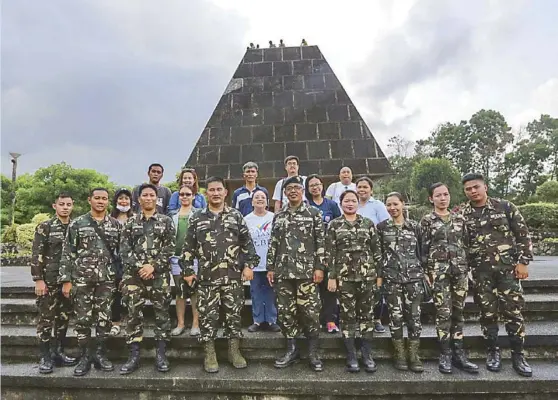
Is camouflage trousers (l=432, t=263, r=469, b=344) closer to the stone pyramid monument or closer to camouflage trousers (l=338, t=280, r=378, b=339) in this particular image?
camouflage trousers (l=338, t=280, r=378, b=339)

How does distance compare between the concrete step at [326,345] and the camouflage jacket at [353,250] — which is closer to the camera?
the camouflage jacket at [353,250]

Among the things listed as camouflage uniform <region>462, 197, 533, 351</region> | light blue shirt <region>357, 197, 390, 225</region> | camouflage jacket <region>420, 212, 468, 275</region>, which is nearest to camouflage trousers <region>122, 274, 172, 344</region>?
light blue shirt <region>357, 197, 390, 225</region>

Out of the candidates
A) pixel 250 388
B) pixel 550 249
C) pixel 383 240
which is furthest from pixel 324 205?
pixel 550 249

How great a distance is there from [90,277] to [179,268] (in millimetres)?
860

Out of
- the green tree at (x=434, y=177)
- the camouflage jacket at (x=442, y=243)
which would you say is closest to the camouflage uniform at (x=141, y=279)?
the camouflage jacket at (x=442, y=243)

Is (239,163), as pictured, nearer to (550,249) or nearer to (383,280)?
(383,280)

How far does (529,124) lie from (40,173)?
1444 inches

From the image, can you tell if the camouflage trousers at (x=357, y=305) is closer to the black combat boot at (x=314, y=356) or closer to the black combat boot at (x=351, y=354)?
the black combat boot at (x=351, y=354)

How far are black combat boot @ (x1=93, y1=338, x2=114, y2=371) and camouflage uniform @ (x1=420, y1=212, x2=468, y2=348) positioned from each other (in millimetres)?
3166

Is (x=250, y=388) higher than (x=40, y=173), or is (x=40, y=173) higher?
(x=40, y=173)

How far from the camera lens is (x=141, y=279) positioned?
348 cm

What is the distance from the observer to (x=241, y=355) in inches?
142

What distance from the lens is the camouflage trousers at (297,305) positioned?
11.2ft

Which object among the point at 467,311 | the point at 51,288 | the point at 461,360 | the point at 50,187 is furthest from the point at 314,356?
the point at 50,187
